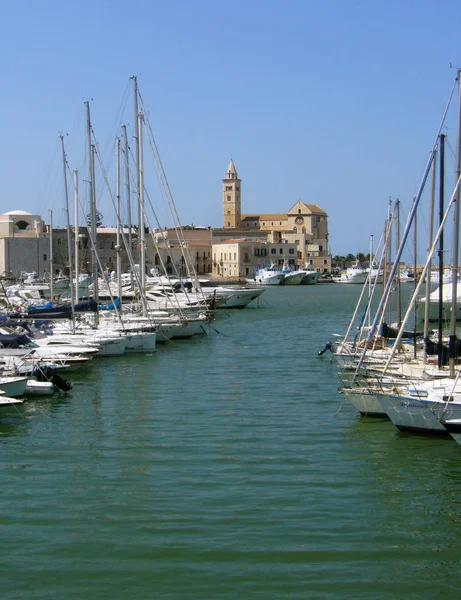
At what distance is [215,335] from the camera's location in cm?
4272

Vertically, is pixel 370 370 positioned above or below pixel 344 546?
above

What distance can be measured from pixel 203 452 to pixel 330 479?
294cm

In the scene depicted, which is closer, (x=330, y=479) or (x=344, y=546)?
(x=344, y=546)

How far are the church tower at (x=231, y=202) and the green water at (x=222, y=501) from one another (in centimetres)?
14394

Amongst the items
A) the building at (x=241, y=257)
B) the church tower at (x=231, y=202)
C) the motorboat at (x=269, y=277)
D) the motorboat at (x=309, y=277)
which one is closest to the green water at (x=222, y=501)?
the motorboat at (x=269, y=277)

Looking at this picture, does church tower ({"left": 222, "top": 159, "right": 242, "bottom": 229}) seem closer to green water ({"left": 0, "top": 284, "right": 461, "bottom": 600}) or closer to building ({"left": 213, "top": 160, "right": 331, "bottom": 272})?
building ({"left": 213, "top": 160, "right": 331, "bottom": 272})

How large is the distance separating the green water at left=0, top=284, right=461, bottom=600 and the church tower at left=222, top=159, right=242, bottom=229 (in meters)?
144

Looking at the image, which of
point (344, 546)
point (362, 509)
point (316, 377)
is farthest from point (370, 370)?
point (344, 546)

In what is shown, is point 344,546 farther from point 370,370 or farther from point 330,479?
point 370,370

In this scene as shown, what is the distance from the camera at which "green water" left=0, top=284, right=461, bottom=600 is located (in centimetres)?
1088

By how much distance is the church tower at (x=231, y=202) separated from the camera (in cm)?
16638

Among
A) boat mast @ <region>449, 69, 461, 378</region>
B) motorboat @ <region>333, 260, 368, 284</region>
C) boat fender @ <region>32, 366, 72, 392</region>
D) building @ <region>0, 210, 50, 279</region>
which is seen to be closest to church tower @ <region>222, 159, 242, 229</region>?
motorboat @ <region>333, 260, 368, 284</region>

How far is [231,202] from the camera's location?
166 meters

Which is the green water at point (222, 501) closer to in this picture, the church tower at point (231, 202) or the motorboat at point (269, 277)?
the motorboat at point (269, 277)
